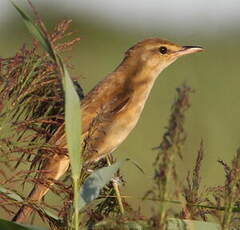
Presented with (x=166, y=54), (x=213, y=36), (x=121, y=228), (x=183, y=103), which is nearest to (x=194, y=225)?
(x=121, y=228)

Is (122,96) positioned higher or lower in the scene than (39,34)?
lower

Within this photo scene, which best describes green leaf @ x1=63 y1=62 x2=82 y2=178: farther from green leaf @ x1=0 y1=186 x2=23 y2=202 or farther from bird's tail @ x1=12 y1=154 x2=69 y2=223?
green leaf @ x1=0 y1=186 x2=23 y2=202

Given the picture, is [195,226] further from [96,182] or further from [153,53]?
[153,53]

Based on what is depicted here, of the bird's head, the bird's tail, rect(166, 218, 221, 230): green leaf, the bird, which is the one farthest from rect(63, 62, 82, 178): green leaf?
the bird's head

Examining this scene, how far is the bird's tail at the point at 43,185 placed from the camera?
2.98m

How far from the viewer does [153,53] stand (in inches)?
221

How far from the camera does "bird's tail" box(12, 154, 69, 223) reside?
117 inches

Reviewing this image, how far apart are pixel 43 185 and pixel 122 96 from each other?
2181mm

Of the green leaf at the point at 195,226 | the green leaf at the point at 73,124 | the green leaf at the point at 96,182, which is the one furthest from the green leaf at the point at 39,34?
the green leaf at the point at 195,226

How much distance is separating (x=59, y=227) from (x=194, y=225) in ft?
1.47

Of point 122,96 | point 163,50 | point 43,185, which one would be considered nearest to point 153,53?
point 163,50

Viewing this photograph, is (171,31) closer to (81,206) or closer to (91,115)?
(91,115)

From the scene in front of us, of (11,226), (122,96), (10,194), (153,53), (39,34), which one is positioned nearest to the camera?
(39,34)

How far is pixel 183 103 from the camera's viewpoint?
2037mm
